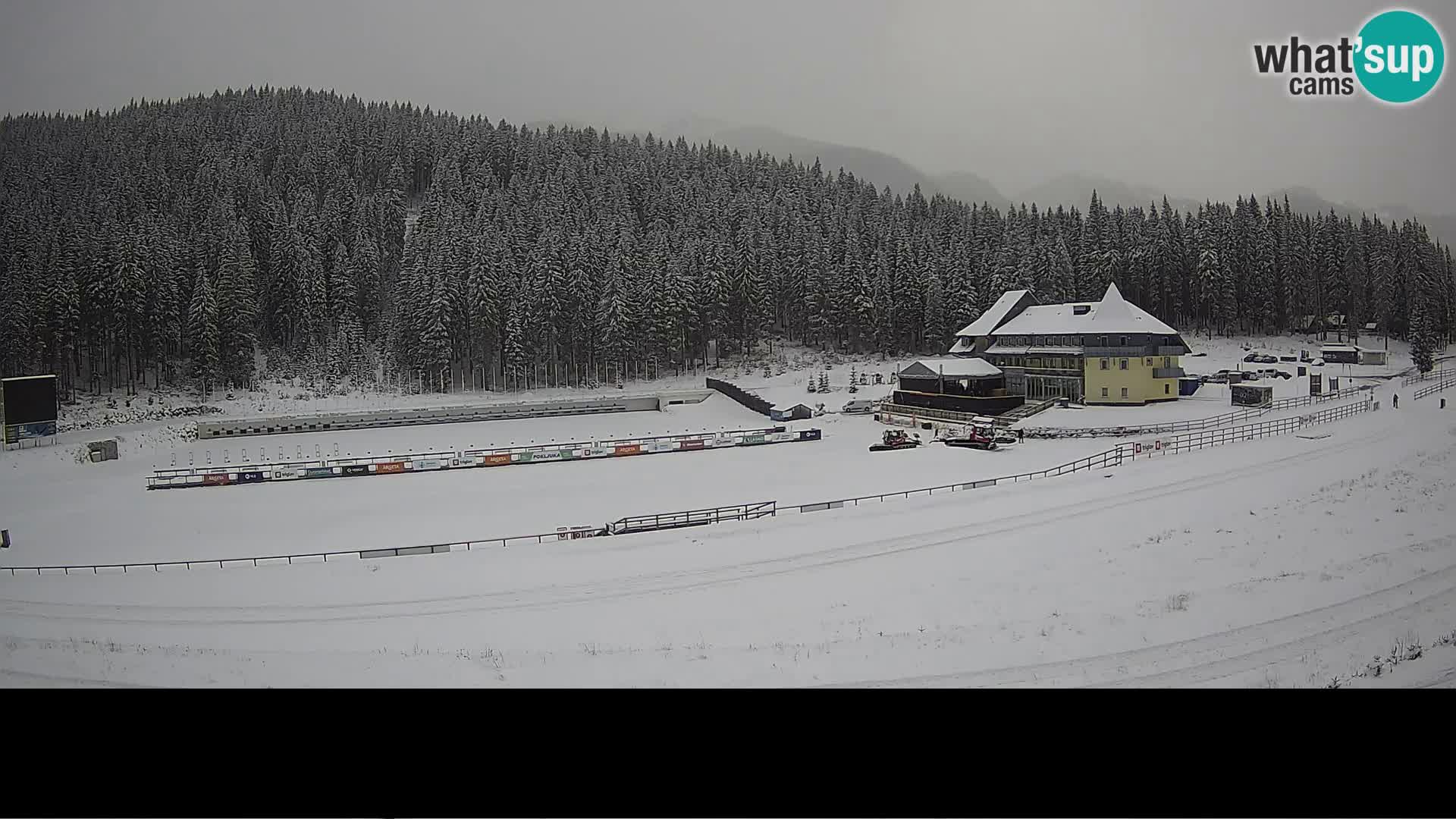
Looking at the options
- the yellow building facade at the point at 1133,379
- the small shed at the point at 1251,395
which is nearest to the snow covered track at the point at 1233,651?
the small shed at the point at 1251,395

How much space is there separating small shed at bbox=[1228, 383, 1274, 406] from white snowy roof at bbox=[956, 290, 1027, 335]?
8.10 metres

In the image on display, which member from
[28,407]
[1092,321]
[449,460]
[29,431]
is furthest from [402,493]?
[1092,321]

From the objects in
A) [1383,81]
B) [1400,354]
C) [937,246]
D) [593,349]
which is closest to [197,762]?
[1383,81]

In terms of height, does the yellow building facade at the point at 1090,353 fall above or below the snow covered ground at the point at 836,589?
above

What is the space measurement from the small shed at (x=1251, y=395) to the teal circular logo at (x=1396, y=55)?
1706 centimetres

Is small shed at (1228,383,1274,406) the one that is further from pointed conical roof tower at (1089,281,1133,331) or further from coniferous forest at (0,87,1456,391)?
pointed conical roof tower at (1089,281,1133,331)

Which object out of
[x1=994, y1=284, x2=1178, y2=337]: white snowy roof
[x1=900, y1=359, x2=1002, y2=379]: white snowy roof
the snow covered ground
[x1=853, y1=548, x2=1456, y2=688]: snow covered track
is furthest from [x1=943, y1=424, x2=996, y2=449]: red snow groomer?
[x1=853, y1=548, x2=1456, y2=688]: snow covered track

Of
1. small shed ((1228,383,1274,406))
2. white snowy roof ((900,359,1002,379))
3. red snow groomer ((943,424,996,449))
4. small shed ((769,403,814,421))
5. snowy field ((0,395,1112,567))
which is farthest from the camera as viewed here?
small shed ((769,403,814,421))

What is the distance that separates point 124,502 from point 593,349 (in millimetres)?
25742

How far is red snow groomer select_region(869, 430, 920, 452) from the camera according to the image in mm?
19203

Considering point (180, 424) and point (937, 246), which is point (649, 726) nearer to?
point (180, 424)

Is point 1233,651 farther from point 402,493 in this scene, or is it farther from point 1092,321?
point 1092,321

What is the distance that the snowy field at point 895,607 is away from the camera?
450 centimetres

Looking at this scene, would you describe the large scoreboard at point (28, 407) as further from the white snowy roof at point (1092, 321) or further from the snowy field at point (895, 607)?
the white snowy roof at point (1092, 321)
